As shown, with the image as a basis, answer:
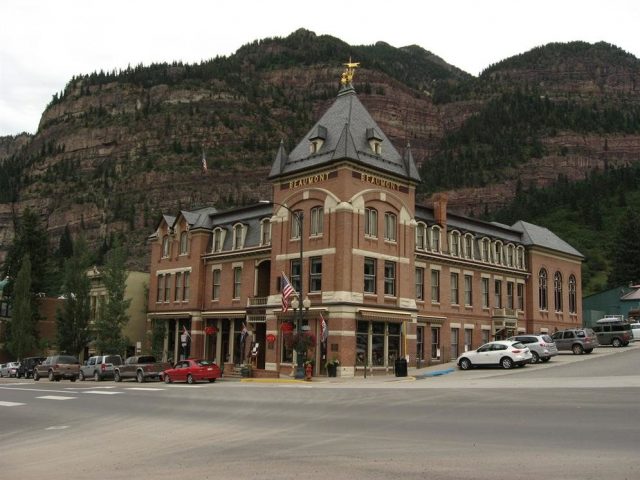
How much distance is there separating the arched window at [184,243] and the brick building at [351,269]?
0.45 feet

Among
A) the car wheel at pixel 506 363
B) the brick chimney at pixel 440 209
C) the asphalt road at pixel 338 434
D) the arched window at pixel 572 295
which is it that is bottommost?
the asphalt road at pixel 338 434

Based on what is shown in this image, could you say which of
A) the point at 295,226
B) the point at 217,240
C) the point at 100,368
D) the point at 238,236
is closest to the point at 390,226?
the point at 295,226

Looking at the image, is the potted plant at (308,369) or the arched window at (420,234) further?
the arched window at (420,234)

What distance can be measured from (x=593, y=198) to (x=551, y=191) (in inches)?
1057

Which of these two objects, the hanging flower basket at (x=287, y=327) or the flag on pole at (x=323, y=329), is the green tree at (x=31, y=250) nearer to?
the hanging flower basket at (x=287, y=327)

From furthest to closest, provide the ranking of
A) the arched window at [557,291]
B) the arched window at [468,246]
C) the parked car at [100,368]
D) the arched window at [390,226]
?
1. the arched window at [557,291]
2. the arched window at [468,246]
3. the parked car at [100,368]
4. the arched window at [390,226]

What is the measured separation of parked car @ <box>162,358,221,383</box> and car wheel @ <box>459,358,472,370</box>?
14.2 metres

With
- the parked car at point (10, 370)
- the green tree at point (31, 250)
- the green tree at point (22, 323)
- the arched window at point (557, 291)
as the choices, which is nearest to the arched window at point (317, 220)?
the arched window at point (557, 291)

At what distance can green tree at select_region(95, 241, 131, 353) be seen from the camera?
177 feet

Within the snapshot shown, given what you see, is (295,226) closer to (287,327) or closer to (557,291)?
(287,327)

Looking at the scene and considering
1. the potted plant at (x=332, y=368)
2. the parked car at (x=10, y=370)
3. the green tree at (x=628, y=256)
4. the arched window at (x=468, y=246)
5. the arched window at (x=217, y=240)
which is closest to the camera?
the potted plant at (x=332, y=368)

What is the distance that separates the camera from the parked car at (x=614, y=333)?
4925 centimetres

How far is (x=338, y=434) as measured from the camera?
15055mm

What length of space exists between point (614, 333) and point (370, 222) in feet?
69.8
